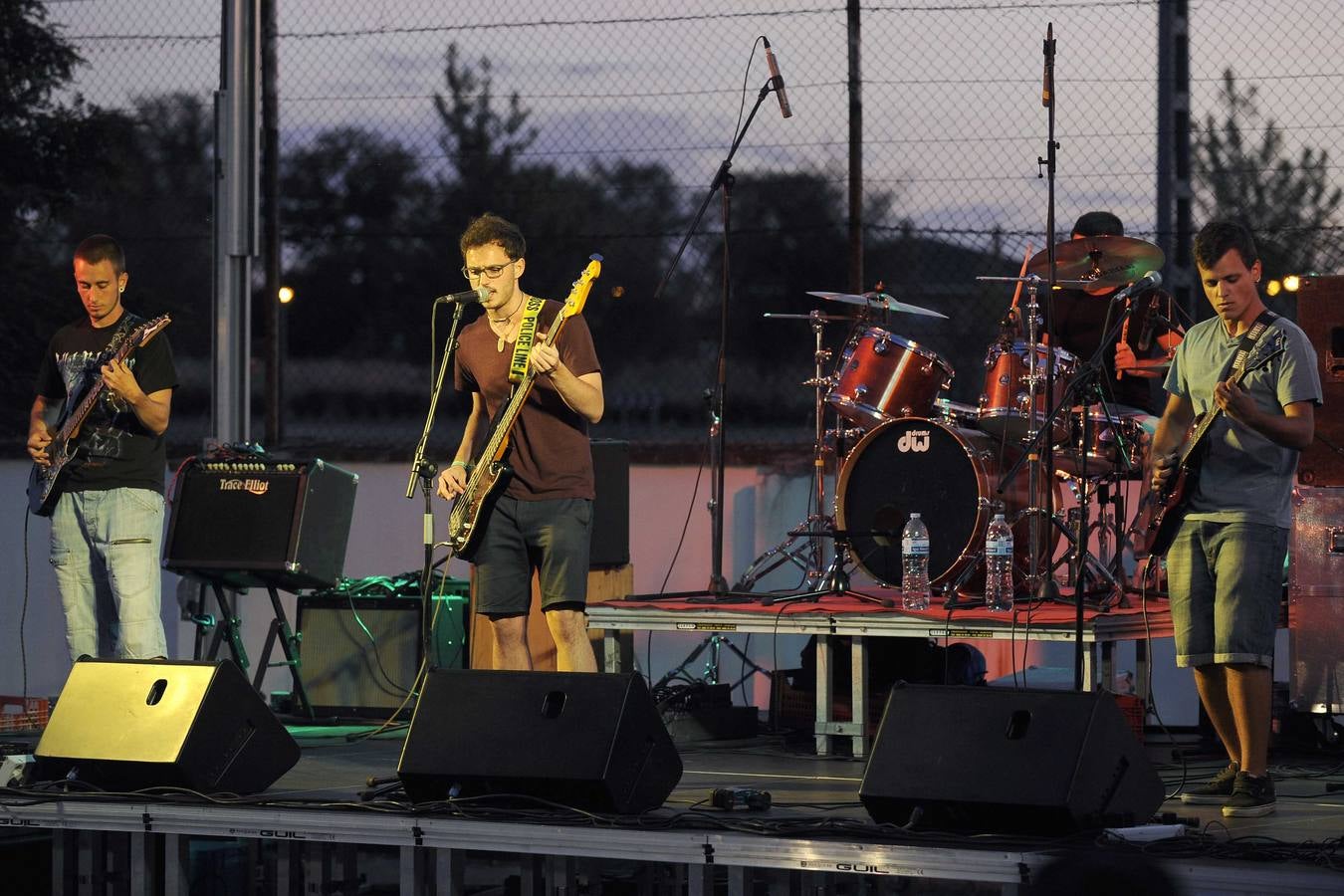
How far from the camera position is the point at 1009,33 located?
27.2 ft

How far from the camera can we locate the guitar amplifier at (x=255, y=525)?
7.25 metres

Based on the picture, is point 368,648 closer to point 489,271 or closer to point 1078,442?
point 489,271

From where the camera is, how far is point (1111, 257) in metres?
7.00

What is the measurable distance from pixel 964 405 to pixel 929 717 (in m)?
3.50

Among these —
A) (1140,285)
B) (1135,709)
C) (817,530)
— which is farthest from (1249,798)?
(817,530)

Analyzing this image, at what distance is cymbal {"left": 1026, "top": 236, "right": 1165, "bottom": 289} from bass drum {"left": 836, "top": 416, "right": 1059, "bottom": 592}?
774mm

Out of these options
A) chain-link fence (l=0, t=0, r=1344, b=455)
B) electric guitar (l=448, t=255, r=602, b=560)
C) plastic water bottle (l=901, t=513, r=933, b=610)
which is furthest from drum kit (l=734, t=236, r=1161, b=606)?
electric guitar (l=448, t=255, r=602, b=560)

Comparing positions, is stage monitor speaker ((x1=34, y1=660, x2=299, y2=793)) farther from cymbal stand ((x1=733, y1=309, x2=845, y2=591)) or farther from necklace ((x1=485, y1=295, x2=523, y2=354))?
cymbal stand ((x1=733, y1=309, x2=845, y2=591))

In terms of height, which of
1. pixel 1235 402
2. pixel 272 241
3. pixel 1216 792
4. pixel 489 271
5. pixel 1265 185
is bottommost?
pixel 1216 792

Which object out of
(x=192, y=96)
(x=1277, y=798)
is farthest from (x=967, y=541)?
(x=192, y=96)

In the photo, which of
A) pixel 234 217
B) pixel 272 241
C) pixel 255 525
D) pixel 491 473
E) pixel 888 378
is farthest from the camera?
pixel 272 241

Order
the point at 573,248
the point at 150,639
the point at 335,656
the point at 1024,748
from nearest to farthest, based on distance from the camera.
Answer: the point at 1024,748 → the point at 150,639 → the point at 335,656 → the point at 573,248

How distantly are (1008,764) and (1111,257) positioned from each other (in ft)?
10.3

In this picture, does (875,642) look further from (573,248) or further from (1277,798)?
(573,248)
